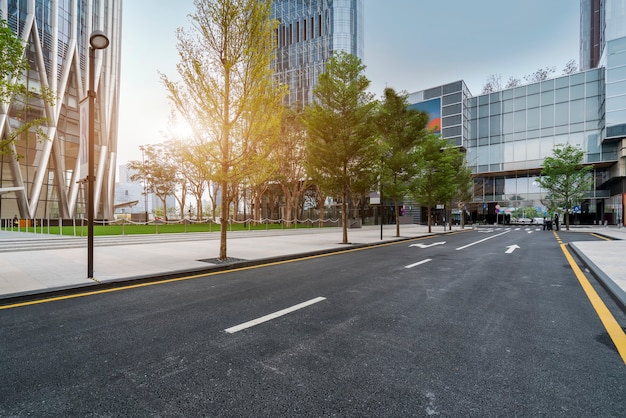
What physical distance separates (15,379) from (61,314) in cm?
217

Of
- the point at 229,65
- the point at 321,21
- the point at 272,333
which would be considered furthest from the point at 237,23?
the point at 321,21

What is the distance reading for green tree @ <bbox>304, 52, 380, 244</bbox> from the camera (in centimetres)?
1661

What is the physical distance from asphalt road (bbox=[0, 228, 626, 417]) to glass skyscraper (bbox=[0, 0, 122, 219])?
109 ft

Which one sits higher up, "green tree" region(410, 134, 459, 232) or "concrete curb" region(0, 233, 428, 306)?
"green tree" region(410, 134, 459, 232)

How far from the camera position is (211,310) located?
475 centimetres

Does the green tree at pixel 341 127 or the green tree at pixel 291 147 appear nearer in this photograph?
the green tree at pixel 341 127

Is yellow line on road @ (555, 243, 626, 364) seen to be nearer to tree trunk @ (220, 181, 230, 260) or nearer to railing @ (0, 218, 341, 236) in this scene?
tree trunk @ (220, 181, 230, 260)

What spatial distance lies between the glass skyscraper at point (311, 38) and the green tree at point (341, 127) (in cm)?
4907

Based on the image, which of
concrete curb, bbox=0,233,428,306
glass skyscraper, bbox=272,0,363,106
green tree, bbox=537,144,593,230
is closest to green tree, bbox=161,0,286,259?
concrete curb, bbox=0,233,428,306

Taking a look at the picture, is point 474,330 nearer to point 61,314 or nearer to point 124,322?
point 124,322

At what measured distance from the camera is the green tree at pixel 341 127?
54.5 ft

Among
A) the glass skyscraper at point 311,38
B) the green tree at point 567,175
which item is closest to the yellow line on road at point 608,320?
the green tree at point 567,175

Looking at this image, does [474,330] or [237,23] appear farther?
[237,23]

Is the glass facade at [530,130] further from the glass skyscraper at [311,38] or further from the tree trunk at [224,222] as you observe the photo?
the tree trunk at [224,222]
